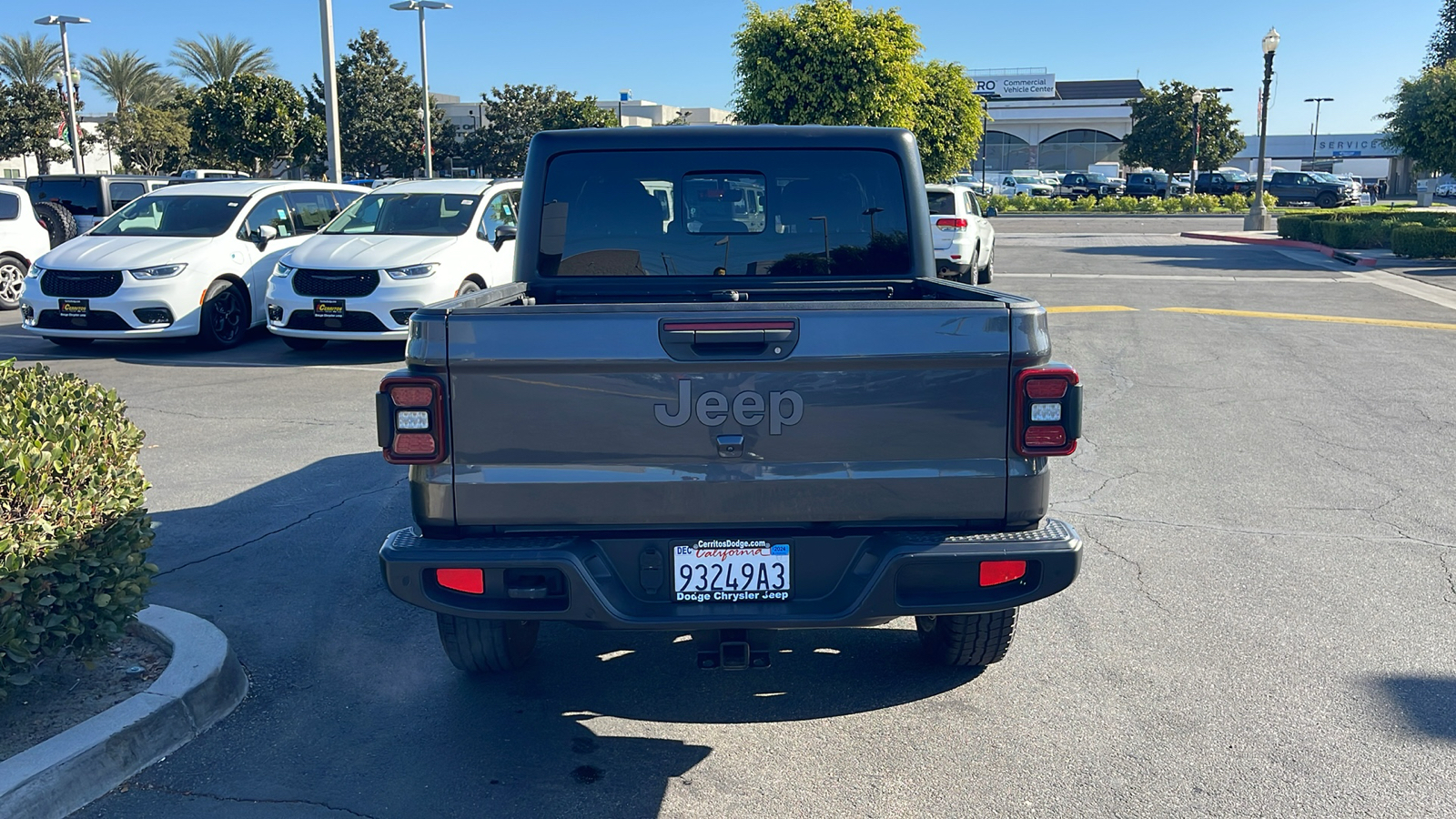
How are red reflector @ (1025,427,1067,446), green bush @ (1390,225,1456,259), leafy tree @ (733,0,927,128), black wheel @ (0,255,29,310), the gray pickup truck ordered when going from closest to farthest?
the gray pickup truck < red reflector @ (1025,427,1067,446) < black wheel @ (0,255,29,310) < green bush @ (1390,225,1456,259) < leafy tree @ (733,0,927,128)

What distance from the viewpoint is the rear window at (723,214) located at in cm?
477

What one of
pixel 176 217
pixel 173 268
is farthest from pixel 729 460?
pixel 176 217

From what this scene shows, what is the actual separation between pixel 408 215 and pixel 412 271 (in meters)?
1.52

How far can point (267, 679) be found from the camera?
4395 mm

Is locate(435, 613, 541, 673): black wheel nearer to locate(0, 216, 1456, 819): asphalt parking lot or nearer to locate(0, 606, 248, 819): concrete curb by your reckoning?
locate(0, 216, 1456, 819): asphalt parking lot

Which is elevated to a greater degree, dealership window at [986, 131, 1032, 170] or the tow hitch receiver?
dealership window at [986, 131, 1032, 170]

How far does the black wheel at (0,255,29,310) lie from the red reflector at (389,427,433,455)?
16.0 metres

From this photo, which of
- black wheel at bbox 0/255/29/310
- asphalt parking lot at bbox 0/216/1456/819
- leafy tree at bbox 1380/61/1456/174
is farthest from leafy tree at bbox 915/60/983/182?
asphalt parking lot at bbox 0/216/1456/819

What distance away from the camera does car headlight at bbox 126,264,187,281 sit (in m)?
11.8

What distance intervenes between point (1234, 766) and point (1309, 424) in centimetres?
587

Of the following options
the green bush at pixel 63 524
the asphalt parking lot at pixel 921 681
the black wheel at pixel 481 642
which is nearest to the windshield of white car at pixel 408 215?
the asphalt parking lot at pixel 921 681

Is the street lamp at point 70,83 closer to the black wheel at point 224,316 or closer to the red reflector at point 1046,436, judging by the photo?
the black wheel at point 224,316

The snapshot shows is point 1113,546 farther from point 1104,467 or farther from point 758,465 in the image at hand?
point 758,465

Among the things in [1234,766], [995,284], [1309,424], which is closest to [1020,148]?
[995,284]
